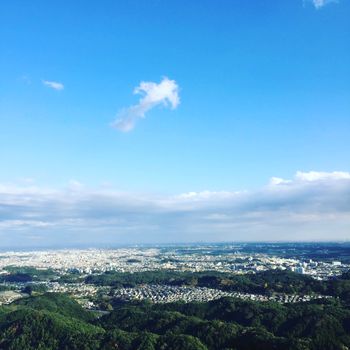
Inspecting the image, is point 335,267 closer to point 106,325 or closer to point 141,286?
point 141,286

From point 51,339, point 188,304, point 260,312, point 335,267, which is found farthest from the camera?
point 335,267

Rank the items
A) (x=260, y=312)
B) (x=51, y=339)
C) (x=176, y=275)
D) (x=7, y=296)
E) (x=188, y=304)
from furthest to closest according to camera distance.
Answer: (x=176, y=275)
(x=7, y=296)
(x=188, y=304)
(x=260, y=312)
(x=51, y=339)

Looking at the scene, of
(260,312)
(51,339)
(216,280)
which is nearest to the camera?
(51,339)

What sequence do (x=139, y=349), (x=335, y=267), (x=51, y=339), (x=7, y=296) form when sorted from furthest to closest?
(x=335, y=267)
(x=7, y=296)
(x=51, y=339)
(x=139, y=349)

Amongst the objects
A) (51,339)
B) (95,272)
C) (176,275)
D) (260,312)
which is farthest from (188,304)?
(95,272)

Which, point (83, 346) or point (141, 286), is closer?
point (83, 346)

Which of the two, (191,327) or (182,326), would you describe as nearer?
(191,327)

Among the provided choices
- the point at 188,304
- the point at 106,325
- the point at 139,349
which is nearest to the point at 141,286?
the point at 188,304

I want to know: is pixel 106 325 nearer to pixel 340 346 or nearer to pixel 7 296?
pixel 340 346

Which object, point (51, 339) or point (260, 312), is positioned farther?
point (260, 312)
